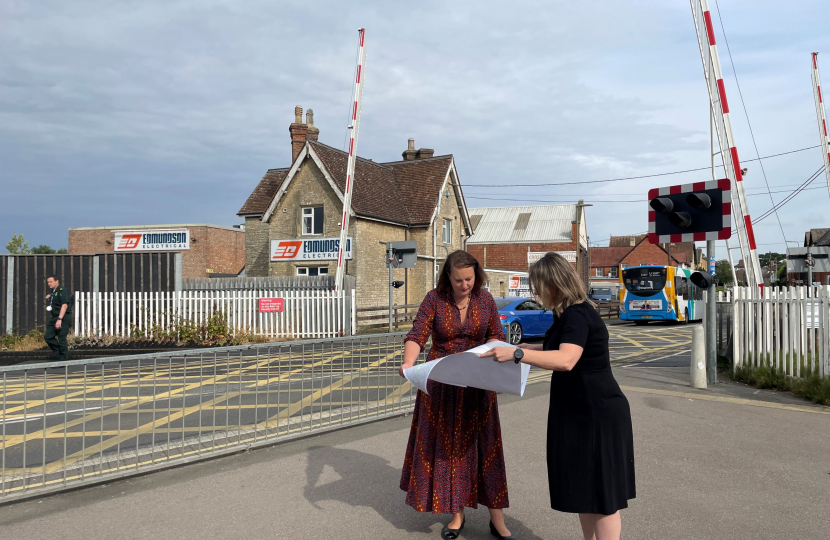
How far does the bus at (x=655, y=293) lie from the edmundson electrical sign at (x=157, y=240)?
88.1 ft

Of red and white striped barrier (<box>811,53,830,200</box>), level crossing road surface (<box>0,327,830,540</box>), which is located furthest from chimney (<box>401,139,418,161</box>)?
level crossing road surface (<box>0,327,830,540</box>)

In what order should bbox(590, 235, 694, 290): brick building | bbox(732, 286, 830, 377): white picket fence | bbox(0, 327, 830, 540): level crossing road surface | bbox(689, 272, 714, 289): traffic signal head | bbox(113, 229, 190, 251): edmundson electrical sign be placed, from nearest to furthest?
1. bbox(0, 327, 830, 540): level crossing road surface
2. bbox(732, 286, 830, 377): white picket fence
3. bbox(689, 272, 714, 289): traffic signal head
4. bbox(113, 229, 190, 251): edmundson electrical sign
5. bbox(590, 235, 694, 290): brick building

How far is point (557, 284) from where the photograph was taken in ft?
11.3

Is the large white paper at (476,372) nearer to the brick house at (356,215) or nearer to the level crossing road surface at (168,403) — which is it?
the level crossing road surface at (168,403)

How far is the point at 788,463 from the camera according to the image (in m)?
5.71

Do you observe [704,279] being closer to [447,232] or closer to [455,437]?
[455,437]

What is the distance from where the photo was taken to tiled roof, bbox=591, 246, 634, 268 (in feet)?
295

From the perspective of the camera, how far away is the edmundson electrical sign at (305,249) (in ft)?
98.1

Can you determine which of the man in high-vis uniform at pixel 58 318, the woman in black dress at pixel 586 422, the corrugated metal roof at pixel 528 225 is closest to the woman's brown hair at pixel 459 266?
the woman in black dress at pixel 586 422

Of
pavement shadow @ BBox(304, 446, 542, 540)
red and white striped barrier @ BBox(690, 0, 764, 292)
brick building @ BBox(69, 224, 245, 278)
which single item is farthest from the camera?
brick building @ BBox(69, 224, 245, 278)

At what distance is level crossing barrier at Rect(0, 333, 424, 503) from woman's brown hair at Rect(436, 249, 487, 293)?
267 centimetres

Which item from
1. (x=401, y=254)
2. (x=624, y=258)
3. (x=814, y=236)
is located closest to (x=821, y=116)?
(x=401, y=254)

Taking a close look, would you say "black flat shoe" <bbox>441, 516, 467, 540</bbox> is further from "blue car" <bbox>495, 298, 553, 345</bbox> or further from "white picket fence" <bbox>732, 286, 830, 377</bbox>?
"blue car" <bbox>495, 298, 553, 345</bbox>

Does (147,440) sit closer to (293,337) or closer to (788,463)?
(788,463)
